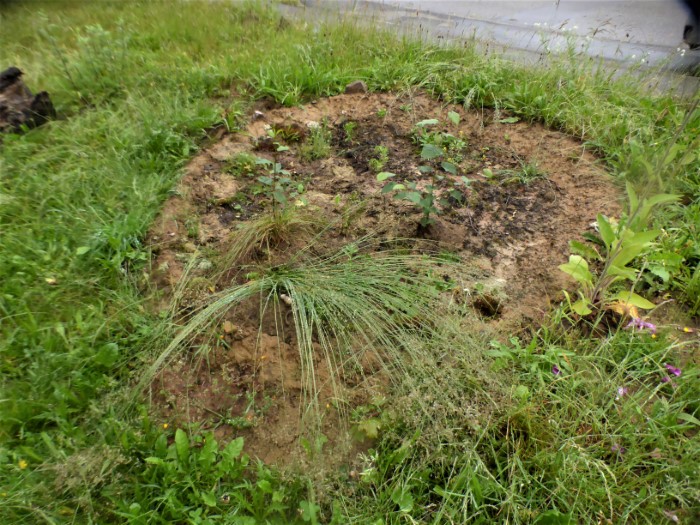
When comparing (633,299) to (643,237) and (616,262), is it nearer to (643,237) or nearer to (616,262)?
(616,262)

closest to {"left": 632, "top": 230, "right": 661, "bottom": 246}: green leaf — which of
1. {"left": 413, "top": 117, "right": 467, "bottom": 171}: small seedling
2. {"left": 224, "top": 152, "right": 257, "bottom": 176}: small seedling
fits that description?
{"left": 413, "top": 117, "right": 467, "bottom": 171}: small seedling

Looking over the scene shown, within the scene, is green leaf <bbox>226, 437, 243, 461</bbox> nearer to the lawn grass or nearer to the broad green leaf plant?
the lawn grass

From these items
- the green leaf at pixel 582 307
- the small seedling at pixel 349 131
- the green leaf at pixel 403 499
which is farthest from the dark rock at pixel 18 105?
the green leaf at pixel 582 307

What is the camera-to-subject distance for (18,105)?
3172 mm

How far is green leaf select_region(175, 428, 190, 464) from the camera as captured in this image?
66.5 inches

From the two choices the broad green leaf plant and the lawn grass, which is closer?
the lawn grass

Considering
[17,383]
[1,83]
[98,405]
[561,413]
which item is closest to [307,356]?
[98,405]

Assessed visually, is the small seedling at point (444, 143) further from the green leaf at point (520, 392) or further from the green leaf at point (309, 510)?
the green leaf at point (309, 510)

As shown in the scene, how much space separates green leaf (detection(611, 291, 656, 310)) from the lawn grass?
16 centimetres

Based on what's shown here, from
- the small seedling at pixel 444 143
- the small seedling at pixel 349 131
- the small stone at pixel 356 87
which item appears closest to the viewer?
the small seedling at pixel 444 143

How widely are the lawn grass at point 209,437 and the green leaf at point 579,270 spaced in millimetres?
272

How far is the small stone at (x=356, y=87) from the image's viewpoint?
3.69 m

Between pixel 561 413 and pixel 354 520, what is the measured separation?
87cm

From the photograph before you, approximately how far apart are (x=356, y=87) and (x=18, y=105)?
7.58 ft
